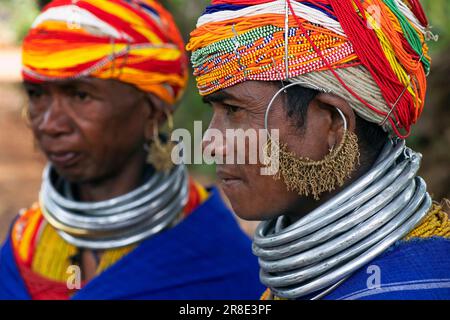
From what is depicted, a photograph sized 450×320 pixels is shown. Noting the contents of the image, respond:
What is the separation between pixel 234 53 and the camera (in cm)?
255

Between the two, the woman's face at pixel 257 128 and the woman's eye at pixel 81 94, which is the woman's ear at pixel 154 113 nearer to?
the woman's eye at pixel 81 94

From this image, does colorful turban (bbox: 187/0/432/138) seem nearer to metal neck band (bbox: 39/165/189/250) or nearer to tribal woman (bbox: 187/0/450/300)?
tribal woman (bbox: 187/0/450/300)

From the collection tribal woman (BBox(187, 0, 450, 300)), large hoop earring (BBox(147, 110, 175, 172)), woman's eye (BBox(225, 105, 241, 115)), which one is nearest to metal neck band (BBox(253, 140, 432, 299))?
tribal woman (BBox(187, 0, 450, 300))

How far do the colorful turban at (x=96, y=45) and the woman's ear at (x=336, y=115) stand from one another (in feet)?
5.48

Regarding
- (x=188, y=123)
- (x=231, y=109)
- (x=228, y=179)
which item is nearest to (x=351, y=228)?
(x=228, y=179)

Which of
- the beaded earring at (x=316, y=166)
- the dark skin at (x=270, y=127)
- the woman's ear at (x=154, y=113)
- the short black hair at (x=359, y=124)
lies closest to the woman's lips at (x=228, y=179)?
the dark skin at (x=270, y=127)

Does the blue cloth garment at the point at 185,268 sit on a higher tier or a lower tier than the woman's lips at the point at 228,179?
lower

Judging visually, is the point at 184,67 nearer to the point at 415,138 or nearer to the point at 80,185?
the point at 80,185

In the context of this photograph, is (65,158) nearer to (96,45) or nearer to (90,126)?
(90,126)

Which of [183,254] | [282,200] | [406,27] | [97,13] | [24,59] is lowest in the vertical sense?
[183,254]

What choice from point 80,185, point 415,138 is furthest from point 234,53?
point 415,138

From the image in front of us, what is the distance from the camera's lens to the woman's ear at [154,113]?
4.10 meters

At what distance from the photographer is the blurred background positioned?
6375mm

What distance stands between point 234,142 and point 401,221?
2.09 ft
